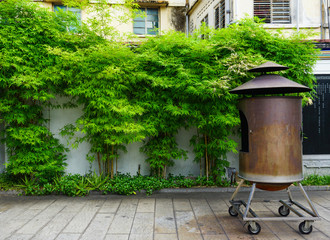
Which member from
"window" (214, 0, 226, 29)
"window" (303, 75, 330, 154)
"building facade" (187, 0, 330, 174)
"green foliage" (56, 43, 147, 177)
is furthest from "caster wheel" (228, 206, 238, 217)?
"window" (214, 0, 226, 29)

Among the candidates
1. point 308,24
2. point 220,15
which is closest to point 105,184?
point 220,15

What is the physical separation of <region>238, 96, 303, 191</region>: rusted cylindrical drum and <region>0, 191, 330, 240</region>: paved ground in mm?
902

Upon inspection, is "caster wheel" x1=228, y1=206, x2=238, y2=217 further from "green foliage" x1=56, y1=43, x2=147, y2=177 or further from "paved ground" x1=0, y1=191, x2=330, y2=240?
"green foliage" x1=56, y1=43, x2=147, y2=177

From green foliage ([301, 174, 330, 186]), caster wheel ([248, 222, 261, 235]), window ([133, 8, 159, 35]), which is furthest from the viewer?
window ([133, 8, 159, 35])

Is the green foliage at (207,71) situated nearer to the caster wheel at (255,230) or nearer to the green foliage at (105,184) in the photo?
the green foliage at (105,184)

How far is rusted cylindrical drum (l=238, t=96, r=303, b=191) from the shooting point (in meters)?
4.83

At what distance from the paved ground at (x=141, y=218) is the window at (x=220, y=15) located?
751cm

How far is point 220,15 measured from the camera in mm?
12188

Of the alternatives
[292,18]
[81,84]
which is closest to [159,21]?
[292,18]

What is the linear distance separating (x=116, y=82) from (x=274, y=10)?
7028 mm

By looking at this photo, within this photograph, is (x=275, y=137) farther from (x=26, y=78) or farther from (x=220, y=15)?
(x=220, y=15)

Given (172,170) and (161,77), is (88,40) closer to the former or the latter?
(161,77)

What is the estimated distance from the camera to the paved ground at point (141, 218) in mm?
4688

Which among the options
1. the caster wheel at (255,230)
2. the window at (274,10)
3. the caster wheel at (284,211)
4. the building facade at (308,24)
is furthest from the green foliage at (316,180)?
the window at (274,10)
